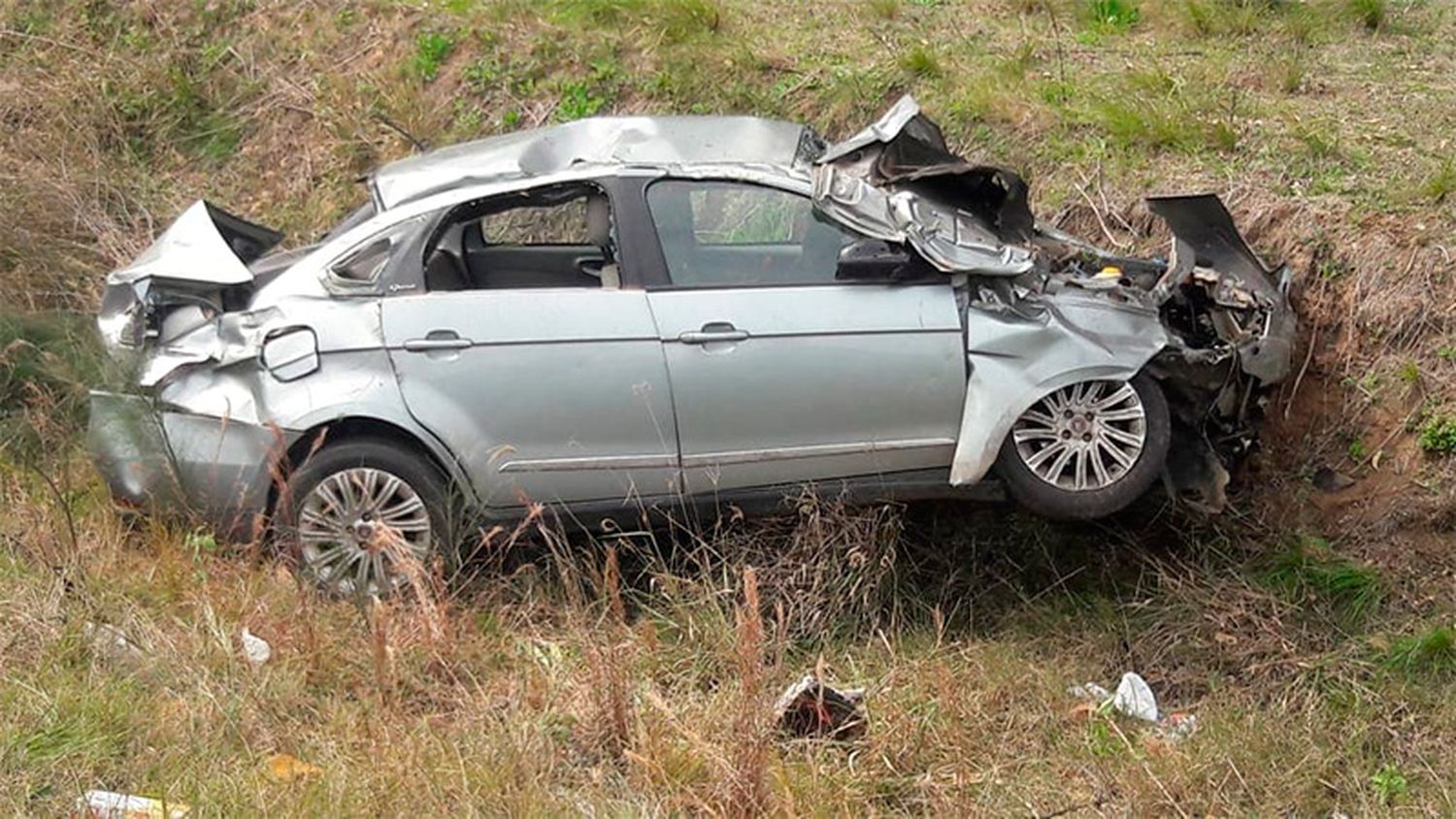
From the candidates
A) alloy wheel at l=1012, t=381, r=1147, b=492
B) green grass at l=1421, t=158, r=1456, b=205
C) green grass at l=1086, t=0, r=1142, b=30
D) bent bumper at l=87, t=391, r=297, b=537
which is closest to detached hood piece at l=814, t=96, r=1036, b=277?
alloy wheel at l=1012, t=381, r=1147, b=492

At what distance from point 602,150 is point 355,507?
1.77 meters

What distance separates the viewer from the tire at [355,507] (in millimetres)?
5848

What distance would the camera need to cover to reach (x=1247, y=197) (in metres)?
7.50

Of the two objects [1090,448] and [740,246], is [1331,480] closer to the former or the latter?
[1090,448]

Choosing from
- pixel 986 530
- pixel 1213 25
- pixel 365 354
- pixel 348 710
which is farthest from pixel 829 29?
pixel 348 710

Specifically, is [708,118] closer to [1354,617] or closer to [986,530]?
[986,530]

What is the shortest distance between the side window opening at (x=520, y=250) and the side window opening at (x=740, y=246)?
254 mm

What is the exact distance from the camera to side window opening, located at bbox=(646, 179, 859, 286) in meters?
5.92

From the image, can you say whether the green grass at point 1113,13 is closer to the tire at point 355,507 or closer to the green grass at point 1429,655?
the green grass at point 1429,655

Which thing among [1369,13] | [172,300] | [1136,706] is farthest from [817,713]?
[1369,13]

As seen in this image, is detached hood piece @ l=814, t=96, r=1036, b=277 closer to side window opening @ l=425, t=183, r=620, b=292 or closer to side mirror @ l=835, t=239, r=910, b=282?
side mirror @ l=835, t=239, r=910, b=282

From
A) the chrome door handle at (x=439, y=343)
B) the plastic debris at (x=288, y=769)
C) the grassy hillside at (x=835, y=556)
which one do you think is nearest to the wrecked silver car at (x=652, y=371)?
the chrome door handle at (x=439, y=343)

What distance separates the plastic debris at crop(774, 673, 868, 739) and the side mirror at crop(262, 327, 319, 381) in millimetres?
2370

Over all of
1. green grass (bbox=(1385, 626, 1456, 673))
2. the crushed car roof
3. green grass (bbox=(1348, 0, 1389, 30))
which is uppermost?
the crushed car roof
